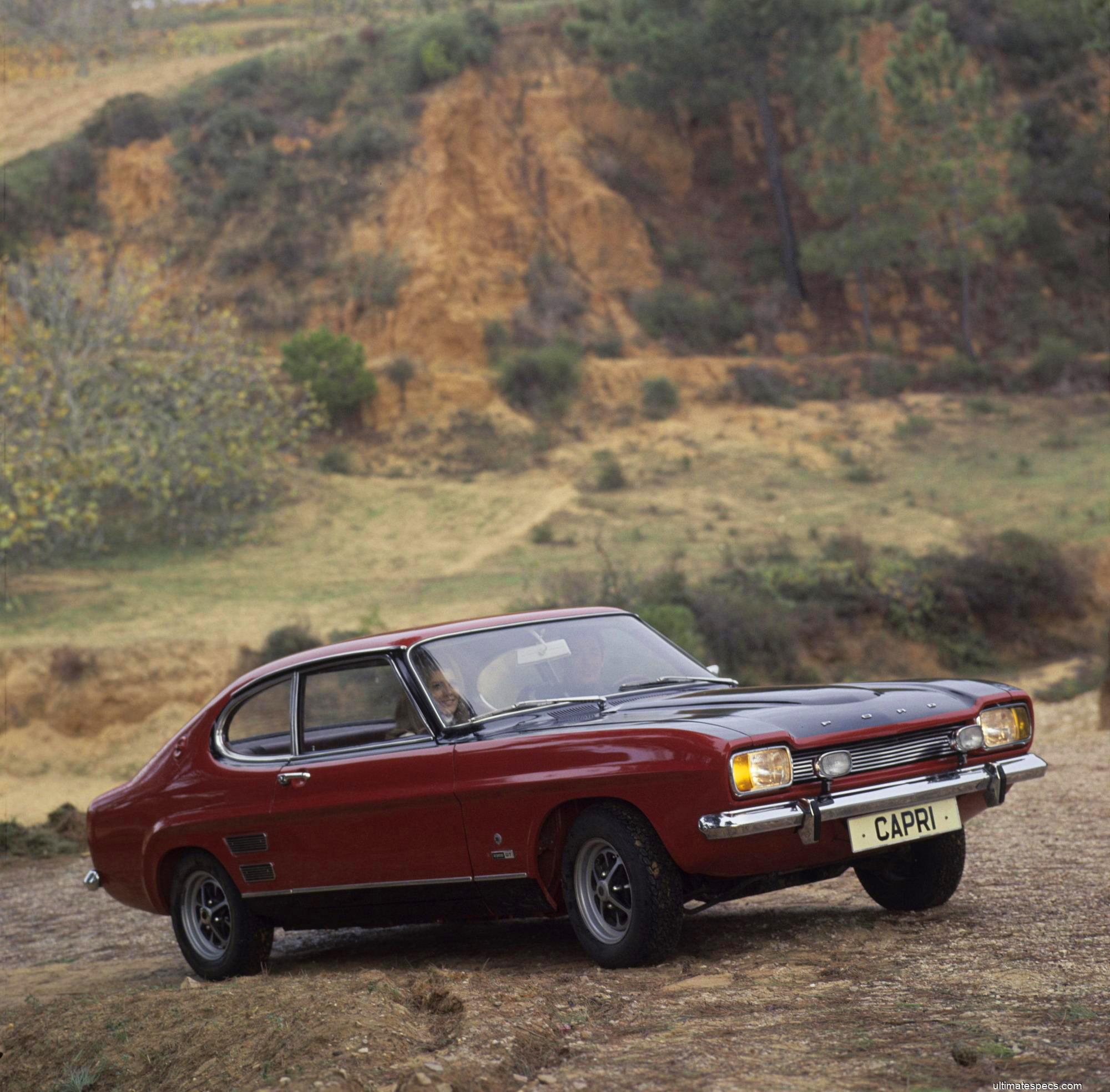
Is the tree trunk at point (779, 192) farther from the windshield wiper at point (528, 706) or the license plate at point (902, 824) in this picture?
the license plate at point (902, 824)

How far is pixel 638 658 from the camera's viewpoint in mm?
6109

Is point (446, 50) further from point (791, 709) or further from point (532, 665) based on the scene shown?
point (791, 709)

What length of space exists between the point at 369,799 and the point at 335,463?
2478 cm

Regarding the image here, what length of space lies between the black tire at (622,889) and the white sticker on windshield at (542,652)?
3.03ft

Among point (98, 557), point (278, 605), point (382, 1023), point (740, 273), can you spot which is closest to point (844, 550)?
point (278, 605)

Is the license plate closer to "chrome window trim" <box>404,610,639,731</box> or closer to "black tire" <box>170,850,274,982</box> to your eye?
"chrome window trim" <box>404,610,639,731</box>

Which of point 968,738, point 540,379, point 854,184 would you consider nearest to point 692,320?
point 854,184

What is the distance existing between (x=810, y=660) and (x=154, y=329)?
15.1 m

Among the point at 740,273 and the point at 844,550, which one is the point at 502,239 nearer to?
the point at 740,273

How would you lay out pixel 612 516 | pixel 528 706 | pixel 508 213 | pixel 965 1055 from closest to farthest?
1. pixel 965 1055
2. pixel 528 706
3. pixel 612 516
4. pixel 508 213

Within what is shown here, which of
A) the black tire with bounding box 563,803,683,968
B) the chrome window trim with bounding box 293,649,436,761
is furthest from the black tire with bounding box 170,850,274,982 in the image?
the black tire with bounding box 563,803,683,968

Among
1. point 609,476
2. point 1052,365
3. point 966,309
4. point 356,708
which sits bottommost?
point 356,708

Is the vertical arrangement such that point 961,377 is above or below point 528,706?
above

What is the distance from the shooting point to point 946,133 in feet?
111
